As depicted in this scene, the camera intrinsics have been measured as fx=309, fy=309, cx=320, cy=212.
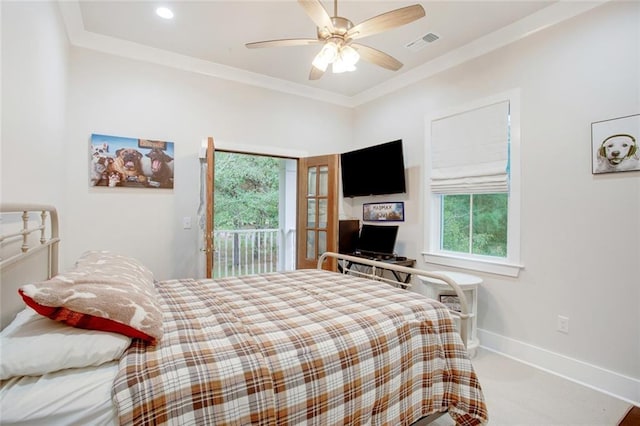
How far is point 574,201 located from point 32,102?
366cm

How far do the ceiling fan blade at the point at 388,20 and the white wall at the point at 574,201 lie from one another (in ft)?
5.03

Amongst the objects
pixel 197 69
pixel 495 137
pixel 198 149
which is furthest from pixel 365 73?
pixel 198 149

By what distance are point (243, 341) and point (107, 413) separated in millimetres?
447

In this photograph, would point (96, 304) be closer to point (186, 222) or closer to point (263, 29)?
point (186, 222)

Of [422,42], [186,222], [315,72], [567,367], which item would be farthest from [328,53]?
[567,367]

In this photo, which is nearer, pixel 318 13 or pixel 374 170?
pixel 318 13

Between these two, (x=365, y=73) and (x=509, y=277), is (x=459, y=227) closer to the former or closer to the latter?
(x=509, y=277)

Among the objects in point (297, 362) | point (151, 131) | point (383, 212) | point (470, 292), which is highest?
point (151, 131)

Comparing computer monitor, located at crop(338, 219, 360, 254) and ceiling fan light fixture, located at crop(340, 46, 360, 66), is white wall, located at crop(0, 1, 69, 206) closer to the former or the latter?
ceiling fan light fixture, located at crop(340, 46, 360, 66)

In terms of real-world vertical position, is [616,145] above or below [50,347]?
above

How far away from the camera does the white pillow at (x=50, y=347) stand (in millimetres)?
895

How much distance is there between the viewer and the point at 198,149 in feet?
11.4

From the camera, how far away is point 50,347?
0.94 m

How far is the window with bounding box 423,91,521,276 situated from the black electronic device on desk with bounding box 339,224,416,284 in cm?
36
